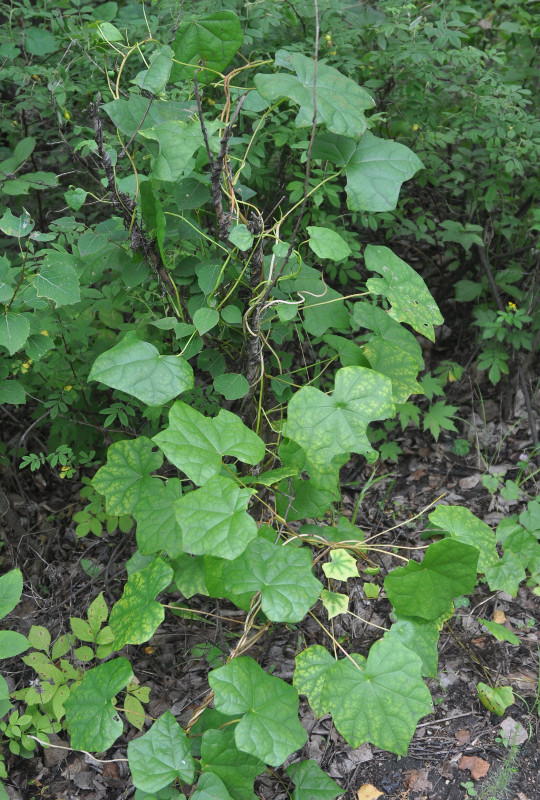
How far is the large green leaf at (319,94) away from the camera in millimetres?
1597

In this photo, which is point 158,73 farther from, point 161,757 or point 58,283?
point 161,757

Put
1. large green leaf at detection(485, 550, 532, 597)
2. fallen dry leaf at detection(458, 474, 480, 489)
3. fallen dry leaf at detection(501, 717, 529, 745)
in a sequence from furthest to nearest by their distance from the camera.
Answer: fallen dry leaf at detection(458, 474, 480, 489)
large green leaf at detection(485, 550, 532, 597)
fallen dry leaf at detection(501, 717, 529, 745)

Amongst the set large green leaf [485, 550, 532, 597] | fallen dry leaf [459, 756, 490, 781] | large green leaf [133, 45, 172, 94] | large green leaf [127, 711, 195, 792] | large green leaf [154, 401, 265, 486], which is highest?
large green leaf [133, 45, 172, 94]

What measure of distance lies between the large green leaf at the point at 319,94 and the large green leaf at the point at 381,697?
1342 millimetres

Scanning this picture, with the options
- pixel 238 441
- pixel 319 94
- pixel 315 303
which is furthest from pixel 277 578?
pixel 319 94

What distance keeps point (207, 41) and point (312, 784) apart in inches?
81.6

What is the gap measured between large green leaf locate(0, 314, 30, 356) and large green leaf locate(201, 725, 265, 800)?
115cm

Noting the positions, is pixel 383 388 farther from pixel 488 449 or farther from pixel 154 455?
pixel 488 449

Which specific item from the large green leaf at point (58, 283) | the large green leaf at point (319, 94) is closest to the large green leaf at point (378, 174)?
the large green leaf at point (319, 94)

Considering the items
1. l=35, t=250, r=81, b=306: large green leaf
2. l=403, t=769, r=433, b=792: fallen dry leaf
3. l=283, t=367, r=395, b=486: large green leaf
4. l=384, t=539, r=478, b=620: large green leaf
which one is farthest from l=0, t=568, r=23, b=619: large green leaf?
l=403, t=769, r=433, b=792: fallen dry leaf

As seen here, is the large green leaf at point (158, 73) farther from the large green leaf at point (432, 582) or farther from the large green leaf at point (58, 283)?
the large green leaf at point (432, 582)

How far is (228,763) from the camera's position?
5.25 feet

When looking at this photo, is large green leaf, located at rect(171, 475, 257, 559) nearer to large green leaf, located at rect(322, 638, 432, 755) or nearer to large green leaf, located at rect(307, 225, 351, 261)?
large green leaf, located at rect(322, 638, 432, 755)

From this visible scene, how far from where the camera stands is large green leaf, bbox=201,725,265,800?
1.59 metres
